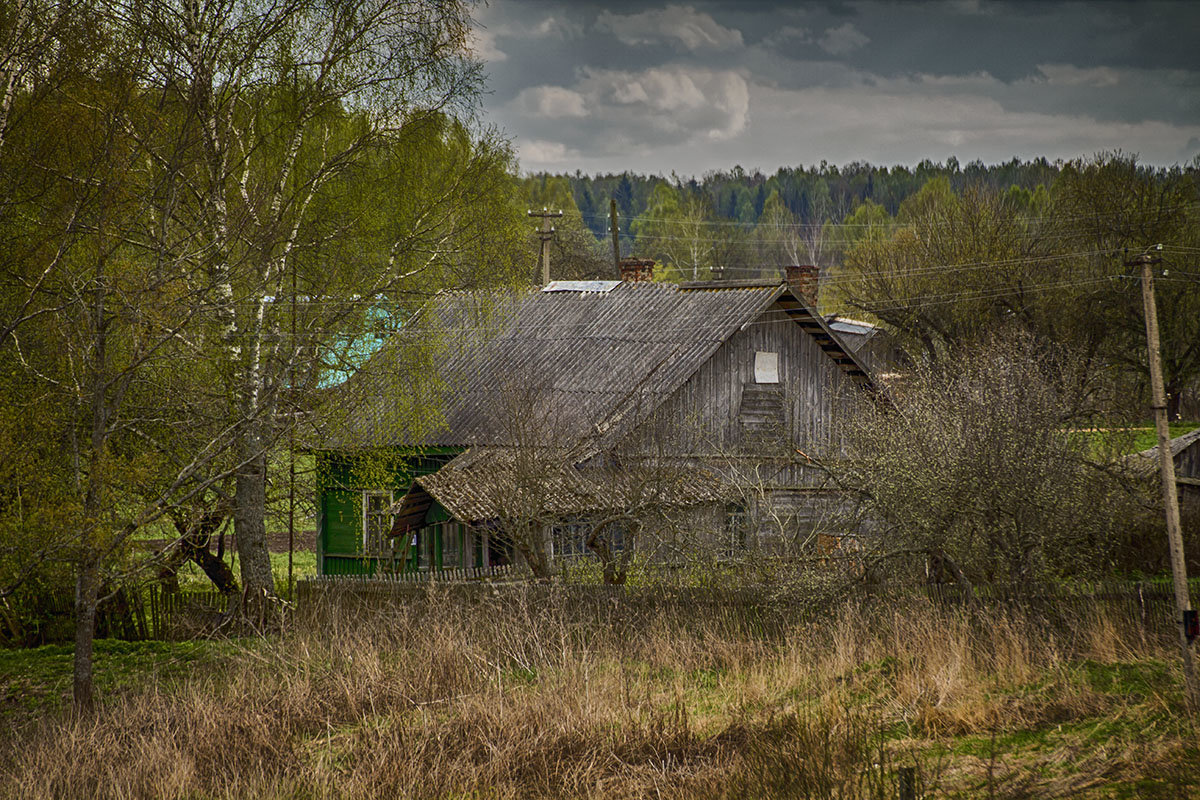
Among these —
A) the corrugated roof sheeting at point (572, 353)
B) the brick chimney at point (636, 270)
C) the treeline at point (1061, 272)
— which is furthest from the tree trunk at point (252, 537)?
the treeline at point (1061, 272)

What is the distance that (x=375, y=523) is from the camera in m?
22.1

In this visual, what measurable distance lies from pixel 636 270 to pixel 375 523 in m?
11.2

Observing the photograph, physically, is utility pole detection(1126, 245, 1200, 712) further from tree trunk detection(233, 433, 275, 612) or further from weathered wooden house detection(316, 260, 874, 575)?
tree trunk detection(233, 433, 275, 612)

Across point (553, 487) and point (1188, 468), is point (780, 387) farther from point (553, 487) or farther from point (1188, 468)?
point (1188, 468)

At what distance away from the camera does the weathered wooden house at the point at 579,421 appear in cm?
1612

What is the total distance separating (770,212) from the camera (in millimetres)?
119688

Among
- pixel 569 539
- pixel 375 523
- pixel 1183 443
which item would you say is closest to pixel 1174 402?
pixel 1183 443

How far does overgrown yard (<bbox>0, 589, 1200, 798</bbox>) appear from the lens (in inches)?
318

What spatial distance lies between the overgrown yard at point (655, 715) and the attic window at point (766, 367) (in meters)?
10.5

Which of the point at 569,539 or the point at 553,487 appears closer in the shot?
the point at 553,487

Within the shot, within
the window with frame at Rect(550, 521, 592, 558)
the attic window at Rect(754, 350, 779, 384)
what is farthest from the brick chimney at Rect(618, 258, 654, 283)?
the window with frame at Rect(550, 521, 592, 558)

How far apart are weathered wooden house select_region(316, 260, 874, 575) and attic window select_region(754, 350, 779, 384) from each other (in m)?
0.03

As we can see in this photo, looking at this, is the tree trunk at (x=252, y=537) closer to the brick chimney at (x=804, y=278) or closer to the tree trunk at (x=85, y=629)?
the tree trunk at (x=85, y=629)

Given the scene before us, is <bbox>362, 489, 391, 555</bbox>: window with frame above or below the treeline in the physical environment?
below
